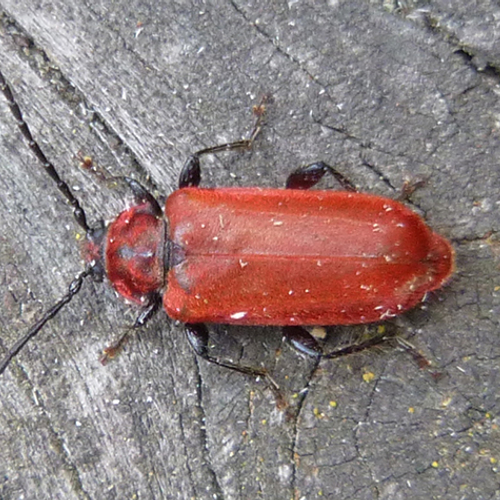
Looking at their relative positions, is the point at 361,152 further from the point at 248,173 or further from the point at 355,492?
the point at 355,492

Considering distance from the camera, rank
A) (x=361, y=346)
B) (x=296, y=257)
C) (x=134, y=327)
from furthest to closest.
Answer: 1. (x=134, y=327)
2. (x=361, y=346)
3. (x=296, y=257)

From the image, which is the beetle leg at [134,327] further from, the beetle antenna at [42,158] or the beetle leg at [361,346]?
the beetle leg at [361,346]

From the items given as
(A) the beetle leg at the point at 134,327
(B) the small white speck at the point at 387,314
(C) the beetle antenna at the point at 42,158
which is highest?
(C) the beetle antenna at the point at 42,158

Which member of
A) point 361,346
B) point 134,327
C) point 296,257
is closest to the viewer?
point 296,257

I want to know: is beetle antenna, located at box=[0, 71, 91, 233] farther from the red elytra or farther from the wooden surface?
the red elytra

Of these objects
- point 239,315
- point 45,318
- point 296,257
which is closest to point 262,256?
point 296,257

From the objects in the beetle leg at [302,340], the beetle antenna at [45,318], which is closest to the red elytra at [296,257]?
the beetle leg at [302,340]

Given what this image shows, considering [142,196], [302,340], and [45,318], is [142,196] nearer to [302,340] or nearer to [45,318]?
[45,318]
